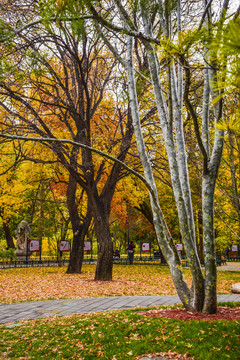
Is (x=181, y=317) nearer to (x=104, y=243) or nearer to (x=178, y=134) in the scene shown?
(x=178, y=134)

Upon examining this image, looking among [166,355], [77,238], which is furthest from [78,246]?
[166,355]

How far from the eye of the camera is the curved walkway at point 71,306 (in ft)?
22.4

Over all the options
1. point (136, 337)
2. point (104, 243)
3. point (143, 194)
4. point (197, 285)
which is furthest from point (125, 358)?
point (143, 194)

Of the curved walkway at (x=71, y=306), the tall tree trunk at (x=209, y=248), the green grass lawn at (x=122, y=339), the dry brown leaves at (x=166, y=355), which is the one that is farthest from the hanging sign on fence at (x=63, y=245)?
the dry brown leaves at (x=166, y=355)

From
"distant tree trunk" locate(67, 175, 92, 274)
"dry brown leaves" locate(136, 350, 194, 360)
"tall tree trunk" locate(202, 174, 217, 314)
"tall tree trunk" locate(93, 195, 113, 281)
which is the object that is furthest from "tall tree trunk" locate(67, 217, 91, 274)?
"dry brown leaves" locate(136, 350, 194, 360)

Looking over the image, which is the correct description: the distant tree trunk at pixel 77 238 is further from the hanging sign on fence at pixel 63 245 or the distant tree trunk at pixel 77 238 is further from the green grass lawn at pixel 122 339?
the green grass lawn at pixel 122 339

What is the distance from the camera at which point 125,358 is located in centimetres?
382

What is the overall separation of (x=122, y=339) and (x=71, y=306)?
142 inches

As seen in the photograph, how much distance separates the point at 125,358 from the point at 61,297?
19.0 feet

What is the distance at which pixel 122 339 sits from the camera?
173 inches

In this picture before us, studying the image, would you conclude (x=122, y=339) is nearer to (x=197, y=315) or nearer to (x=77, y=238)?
(x=197, y=315)

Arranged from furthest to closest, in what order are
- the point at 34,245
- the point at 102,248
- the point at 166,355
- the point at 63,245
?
the point at 34,245, the point at 63,245, the point at 102,248, the point at 166,355

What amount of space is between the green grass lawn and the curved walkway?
1.31 meters

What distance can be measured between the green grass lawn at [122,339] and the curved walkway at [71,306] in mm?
1306
